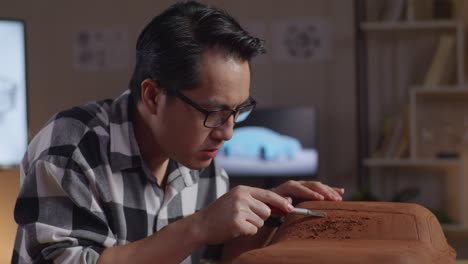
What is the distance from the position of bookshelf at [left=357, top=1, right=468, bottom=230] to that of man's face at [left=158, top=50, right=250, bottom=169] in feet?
A: 9.88

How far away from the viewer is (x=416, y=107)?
4.41m

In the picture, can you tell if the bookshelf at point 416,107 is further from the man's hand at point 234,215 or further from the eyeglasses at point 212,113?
the man's hand at point 234,215

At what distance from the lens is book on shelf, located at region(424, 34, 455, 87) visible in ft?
13.9

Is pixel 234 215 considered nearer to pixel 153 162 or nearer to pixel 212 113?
pixel 212 113

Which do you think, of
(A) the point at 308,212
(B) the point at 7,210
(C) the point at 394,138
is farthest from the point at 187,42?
(C) the point at 394,138

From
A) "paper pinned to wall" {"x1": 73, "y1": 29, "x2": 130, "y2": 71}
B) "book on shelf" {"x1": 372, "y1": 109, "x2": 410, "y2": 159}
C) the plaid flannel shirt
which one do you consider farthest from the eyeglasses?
"paper pinned to wall" {"x1": 73, "y1": 29, "x2": 130, "y2": 71}

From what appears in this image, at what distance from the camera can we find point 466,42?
4.32 meters

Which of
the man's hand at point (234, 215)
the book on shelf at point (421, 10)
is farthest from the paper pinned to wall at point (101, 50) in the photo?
the man's hand at point (234, 215)

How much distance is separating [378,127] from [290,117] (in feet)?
1.80

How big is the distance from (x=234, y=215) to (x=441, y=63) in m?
3.42

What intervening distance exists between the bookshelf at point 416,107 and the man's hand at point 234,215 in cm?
318

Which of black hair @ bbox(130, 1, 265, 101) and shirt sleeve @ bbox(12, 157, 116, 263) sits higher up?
black hair @ bbox(130, 1, 265, 101)

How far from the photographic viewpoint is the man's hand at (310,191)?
1233mm

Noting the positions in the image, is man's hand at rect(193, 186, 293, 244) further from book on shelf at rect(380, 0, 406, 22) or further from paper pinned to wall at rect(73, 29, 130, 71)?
paper pinned to wall at rect(73, 29, 130, 71)
